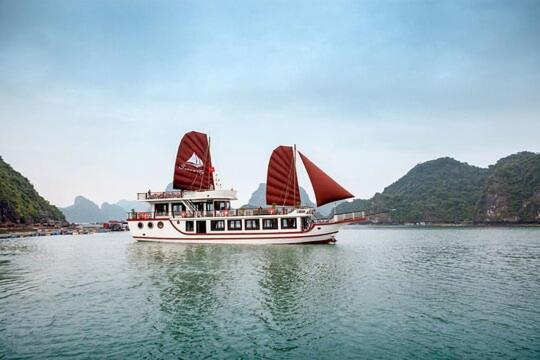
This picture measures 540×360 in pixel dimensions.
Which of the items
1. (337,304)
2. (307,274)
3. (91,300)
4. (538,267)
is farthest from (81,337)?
(538,267)

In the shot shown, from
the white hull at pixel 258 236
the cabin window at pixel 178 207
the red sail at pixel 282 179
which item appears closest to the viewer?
the white hull at pixel 258 236

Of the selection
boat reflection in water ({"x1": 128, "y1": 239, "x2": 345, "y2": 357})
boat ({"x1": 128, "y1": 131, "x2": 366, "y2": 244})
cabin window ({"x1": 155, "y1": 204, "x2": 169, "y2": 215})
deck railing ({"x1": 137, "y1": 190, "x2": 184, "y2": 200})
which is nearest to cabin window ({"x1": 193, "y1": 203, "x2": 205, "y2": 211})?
boat ({"x1": 128, "y1": 131, "x2": 366, "y2": 244})

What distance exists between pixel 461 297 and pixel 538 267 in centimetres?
1147

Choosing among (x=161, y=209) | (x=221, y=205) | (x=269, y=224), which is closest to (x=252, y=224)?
(x=269, y=224)

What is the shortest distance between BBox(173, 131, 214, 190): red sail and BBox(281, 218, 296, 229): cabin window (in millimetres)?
10854

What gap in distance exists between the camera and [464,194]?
141500 mm

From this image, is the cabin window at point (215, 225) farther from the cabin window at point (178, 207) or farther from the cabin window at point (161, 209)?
the cabin window at point (161, 209)

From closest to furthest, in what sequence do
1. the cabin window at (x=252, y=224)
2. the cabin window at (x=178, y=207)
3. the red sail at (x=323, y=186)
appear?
the cabin window at (x=252, y=224)
the red sail at (x=323, y=186)
the cabin window at (x=178, y=207)

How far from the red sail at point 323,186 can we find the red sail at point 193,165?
1186 cm

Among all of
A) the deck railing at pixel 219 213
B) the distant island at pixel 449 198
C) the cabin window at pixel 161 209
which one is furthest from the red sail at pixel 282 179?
the distant island at pixel 449 198

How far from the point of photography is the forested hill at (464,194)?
352ft

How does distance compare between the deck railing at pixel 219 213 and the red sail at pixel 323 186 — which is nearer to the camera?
the deck railing at pixel 219 213

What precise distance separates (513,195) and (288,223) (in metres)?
103

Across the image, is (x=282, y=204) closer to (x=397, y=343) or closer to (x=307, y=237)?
(x=307, y=237)
